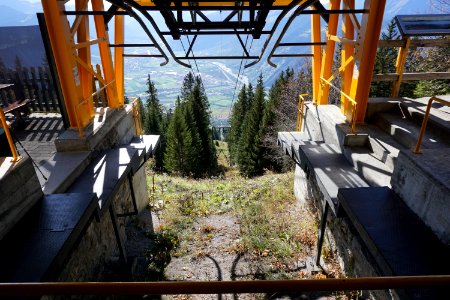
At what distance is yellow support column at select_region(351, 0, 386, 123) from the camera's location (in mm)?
5496

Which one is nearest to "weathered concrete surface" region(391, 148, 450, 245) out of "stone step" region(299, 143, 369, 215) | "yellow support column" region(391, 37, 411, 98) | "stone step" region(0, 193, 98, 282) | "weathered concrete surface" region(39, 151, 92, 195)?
"stone step" region(299, 143, 369, 215)

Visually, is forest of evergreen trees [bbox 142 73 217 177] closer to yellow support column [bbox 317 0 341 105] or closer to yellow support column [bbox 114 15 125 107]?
yellow support column [bbox 114 15 125 107]

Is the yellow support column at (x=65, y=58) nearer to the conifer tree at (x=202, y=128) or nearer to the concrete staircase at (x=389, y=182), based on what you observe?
the concrete staircase at (x=389, y=182)

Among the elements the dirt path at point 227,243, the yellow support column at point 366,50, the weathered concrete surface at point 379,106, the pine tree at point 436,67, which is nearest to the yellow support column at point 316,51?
the weathered concrete surface at point 379,106

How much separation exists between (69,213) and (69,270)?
81 centimetres

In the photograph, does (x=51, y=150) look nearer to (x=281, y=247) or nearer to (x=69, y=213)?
(x=69, y=213)

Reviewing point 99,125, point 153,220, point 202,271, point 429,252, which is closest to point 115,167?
point 99,125

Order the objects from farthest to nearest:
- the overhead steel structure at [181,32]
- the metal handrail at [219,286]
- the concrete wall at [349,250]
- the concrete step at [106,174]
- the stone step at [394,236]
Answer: the overhead steel structure at [181,32] → the concrete step at [106,174] → the concrete wall at [349,250] → the stone step at [394,236] → the metal handrail at [219,286]

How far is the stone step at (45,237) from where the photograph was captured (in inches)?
117

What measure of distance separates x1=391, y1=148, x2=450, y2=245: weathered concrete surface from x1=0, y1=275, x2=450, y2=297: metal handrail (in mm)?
1940

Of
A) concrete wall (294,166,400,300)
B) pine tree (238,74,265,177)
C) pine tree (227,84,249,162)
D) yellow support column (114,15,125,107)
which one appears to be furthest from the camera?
pine tree (227,84,249,162)

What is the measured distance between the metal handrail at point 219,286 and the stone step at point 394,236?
1424mm

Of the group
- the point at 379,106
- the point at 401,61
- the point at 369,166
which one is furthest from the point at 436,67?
the point at 369,166

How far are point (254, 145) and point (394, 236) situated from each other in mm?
28414
